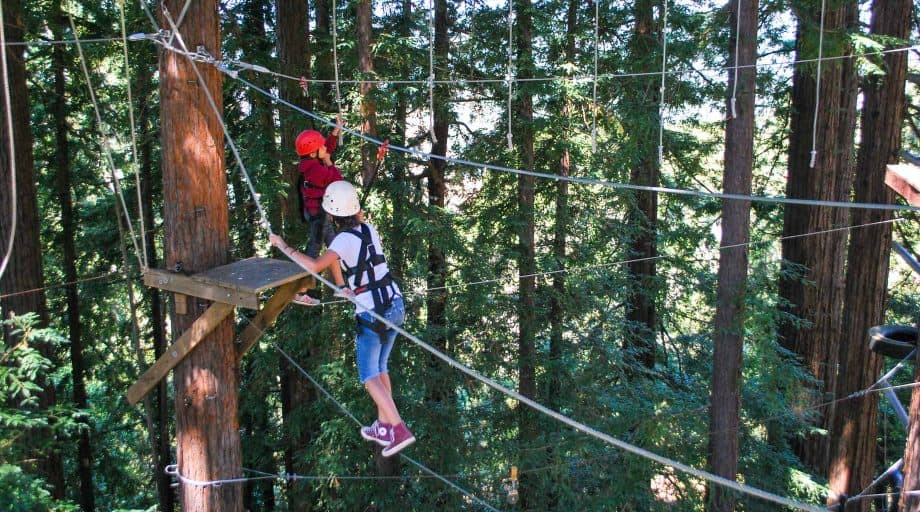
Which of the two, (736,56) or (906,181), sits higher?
(736,56)

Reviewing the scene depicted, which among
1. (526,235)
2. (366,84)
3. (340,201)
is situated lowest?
(526,235)

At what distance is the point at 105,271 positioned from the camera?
37.0ft

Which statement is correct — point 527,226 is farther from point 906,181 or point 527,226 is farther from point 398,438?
point 906,181

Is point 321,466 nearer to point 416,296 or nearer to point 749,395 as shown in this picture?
point 416,296

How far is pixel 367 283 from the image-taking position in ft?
13.5

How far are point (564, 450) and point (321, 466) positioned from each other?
2.91 m

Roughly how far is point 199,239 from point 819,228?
8505 millimetres

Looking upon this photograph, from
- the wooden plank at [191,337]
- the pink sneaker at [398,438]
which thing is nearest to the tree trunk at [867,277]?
the pink sneaker at [398,438]

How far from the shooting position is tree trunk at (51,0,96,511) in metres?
10.4

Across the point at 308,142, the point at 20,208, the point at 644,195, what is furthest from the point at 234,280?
the point at 644,195

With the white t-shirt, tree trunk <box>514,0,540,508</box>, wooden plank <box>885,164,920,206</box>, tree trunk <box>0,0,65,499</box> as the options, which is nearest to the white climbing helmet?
the white t-shirt

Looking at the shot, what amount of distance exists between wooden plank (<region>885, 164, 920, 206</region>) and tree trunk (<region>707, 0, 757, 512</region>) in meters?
3.17

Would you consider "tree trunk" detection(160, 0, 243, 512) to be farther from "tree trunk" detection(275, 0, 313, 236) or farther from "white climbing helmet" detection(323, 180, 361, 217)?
"tree trunk" detection(275, 0, 313, 236)

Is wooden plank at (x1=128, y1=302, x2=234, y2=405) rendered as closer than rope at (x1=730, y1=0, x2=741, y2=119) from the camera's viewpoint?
Yes
